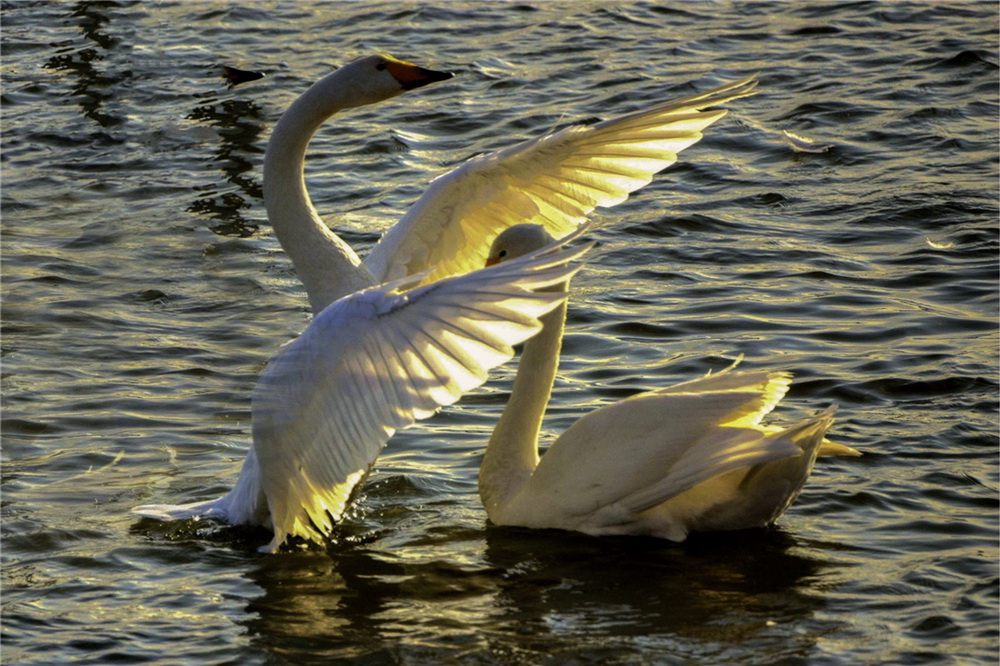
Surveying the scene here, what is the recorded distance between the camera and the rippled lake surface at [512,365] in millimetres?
5293

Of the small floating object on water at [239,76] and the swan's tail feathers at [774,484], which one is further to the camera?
the small floating object on water at [239,76]

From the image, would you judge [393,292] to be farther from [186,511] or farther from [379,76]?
[186,511]

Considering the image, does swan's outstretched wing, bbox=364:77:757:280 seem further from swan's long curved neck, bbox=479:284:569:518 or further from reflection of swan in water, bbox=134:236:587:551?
reflection of swan in water, bbox=134:236:587:551

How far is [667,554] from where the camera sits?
5.84 metres

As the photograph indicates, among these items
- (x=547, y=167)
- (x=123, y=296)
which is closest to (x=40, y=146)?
(x=123, y=296)

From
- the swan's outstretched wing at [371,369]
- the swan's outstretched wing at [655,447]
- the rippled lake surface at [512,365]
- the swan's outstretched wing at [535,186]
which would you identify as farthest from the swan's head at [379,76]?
the swan's outstretched wing at [655,447]

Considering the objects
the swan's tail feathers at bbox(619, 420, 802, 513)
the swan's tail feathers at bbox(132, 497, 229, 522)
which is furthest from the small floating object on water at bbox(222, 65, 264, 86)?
the swan's tail feathers at bbox(619, 420, 802, 513)

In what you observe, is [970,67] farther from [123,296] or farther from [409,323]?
[409,323]

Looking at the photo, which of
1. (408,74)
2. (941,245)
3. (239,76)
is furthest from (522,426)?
(239,76)

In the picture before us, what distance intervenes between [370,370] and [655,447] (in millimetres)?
1286

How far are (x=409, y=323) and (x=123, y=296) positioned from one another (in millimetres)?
4581

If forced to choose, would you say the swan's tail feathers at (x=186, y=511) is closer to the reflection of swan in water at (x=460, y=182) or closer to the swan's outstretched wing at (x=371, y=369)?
the swan's outstretched wing at (x=371, y=369)

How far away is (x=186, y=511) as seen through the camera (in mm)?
6145

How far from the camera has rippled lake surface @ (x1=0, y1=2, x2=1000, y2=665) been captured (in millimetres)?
5293
